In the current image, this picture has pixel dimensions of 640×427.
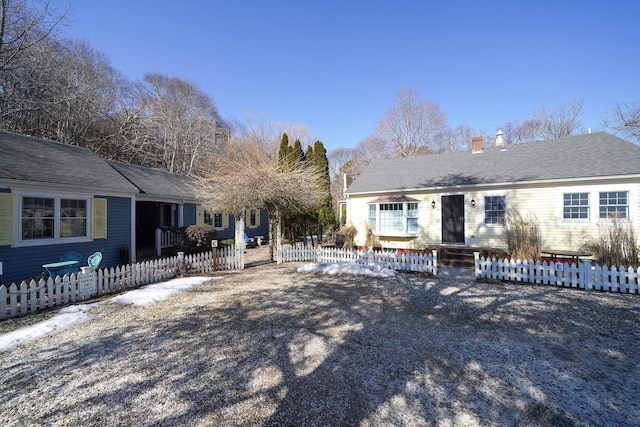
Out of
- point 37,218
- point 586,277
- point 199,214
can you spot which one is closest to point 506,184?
point 586,277

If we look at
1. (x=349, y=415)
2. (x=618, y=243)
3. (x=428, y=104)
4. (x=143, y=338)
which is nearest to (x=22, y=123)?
(x=143, y=338)

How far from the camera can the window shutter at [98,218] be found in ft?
31.0

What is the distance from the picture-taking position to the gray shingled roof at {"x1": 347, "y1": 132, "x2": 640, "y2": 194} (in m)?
10.5

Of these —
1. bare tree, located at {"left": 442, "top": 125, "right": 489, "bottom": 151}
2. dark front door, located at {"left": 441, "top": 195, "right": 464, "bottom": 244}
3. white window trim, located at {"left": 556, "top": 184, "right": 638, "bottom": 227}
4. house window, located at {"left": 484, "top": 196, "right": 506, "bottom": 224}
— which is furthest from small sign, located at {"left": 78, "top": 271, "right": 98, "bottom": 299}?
bare tree, located at {"left": 442, "top": 125, "right": 489, "bottom": 151}

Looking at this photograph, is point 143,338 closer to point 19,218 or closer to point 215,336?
point 215,336

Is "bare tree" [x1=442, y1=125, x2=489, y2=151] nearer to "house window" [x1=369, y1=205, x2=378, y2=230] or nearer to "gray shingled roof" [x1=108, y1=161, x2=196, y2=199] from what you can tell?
"house window" [x1=369, y1=205, x2=378, y2=230]

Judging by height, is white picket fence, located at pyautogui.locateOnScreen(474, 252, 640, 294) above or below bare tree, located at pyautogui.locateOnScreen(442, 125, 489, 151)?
below

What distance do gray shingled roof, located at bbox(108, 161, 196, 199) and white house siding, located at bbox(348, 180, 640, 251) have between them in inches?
395

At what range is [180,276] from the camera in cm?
891

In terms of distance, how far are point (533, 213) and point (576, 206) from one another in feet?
4.19

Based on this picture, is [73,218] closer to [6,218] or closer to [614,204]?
[6,218]

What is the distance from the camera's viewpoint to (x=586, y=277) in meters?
7.05

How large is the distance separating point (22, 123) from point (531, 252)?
27037 millimetres

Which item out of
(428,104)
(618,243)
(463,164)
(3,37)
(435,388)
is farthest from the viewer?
(428,104)
